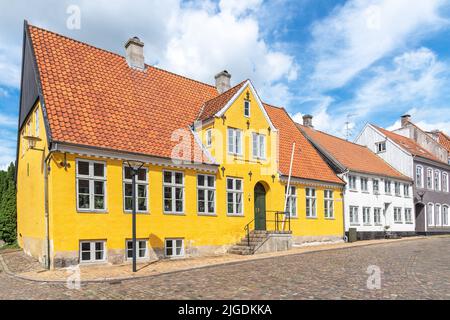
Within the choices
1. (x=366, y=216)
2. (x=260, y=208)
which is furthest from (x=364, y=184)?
(x=260, y=208)

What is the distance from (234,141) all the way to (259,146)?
6.53 feet

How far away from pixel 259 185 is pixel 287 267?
7956mm

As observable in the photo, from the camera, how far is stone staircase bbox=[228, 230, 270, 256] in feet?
61.4

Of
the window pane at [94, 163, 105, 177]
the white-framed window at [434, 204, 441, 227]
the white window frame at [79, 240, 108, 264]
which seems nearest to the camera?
the white window frame at [79, 240, 108, 264]

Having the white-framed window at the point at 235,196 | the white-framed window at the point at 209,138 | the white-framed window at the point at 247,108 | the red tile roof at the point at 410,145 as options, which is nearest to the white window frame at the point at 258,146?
the white-framed window at the point at 247,108

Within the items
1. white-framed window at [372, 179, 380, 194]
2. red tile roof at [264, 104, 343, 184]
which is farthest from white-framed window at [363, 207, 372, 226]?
red tile roof at [264, 104, 343, 184]

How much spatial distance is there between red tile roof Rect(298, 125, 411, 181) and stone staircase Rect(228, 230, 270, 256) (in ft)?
34.7

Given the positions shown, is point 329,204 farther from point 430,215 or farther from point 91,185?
point 430,215

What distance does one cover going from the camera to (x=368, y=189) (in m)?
30.3

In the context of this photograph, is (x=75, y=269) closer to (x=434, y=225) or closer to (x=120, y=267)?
(x=120, y=267)

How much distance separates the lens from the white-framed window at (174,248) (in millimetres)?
16953

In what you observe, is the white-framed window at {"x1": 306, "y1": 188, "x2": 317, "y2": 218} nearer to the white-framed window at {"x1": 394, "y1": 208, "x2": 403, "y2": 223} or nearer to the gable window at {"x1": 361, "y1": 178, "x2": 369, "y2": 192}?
the gable window at {"x1": 361, "y1": 178, "x2": 369, "y2": 192}

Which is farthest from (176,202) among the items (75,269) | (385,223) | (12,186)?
(385,223)

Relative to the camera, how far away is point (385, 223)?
32.0 metres
